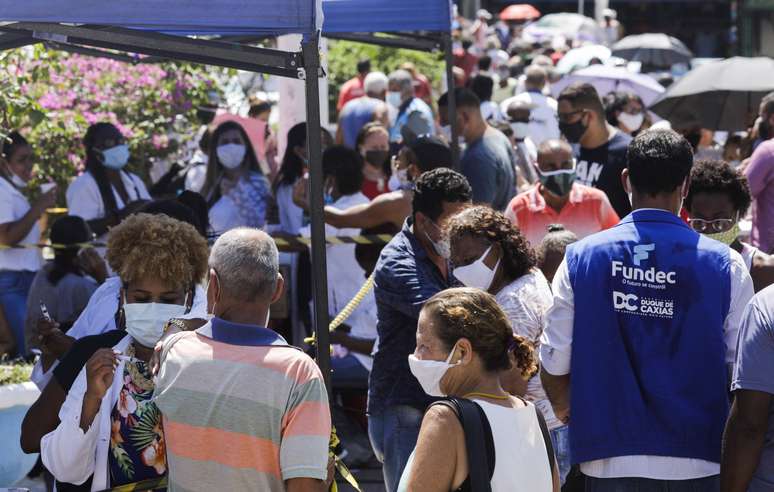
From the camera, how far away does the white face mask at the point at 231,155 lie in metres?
8.66

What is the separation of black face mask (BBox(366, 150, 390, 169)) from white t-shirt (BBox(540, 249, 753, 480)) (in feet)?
17.6

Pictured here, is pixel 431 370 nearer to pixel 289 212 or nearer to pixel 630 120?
pixel 289 212

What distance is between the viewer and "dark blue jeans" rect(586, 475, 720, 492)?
149 inches

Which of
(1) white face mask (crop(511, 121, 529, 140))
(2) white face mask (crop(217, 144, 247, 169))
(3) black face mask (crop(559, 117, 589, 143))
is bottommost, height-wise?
(1) white face mask (crop(511, 121, 529, 140))

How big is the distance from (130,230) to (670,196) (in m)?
1.87

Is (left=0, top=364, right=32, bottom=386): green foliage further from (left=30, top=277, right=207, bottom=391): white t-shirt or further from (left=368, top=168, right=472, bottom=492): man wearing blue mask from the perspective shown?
(left=368, top=168, right=472, bottom=492): man wearing blue mask

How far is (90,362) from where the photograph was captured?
3707 millimetres

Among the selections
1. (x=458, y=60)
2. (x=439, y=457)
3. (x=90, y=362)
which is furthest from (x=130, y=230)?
(x=458, y=60)

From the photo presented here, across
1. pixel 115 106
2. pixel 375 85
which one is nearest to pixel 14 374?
pixel 115 106

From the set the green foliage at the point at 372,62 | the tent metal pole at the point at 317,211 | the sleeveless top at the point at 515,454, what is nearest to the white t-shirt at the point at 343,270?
the tent metal pole at the point at 317,211

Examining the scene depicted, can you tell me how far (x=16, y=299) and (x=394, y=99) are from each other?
247 inches

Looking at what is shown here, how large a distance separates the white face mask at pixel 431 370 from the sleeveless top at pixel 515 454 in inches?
6.4

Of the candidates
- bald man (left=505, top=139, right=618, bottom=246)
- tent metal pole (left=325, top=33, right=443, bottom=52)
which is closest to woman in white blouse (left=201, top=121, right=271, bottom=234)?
tent metal pole (left=325, top=33, right=443, bottom=52)

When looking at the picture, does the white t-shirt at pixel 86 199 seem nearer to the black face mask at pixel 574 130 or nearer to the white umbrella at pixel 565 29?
the black face mask at pixel 574 130
